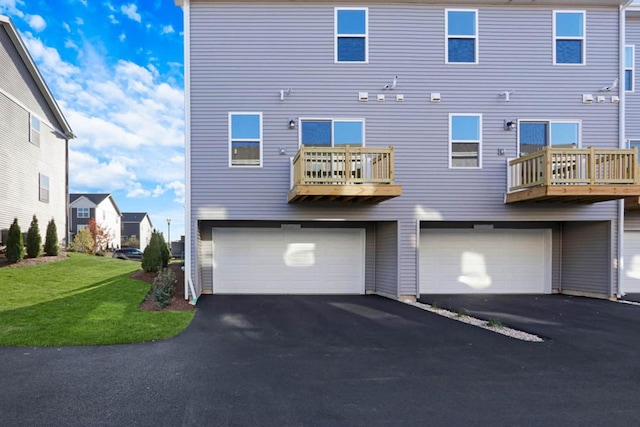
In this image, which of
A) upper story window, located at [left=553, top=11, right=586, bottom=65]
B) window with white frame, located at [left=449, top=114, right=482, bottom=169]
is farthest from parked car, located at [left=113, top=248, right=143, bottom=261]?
upper story window, located at [left=553, top=11, right=586, bottom=65]

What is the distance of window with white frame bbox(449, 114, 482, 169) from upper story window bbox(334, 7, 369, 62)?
3.05 m

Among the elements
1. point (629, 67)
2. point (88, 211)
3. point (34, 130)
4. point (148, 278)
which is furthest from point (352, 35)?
point (88, 211)

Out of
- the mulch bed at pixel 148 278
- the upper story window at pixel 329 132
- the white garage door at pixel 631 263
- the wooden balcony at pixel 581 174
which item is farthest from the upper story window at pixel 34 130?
the white garage door at pixel 631 263

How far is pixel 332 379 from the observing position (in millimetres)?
3910

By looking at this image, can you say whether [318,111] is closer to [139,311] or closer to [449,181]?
[449,181]

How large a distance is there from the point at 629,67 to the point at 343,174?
9.72 meters

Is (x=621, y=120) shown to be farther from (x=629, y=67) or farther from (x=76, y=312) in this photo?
(x=76, y=312)

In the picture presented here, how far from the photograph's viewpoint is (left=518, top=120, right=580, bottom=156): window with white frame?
8664 mm

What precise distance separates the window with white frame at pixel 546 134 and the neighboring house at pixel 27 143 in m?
17.8

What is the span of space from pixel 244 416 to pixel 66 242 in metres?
18.4

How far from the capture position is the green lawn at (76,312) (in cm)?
525

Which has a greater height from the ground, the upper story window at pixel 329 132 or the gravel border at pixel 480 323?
the upper story window at pixel 329 132

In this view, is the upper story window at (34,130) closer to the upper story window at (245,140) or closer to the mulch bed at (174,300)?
the mulch bed at (174,300)

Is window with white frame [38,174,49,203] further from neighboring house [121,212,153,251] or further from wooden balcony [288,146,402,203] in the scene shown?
neighboring house [121,212,153,251]
